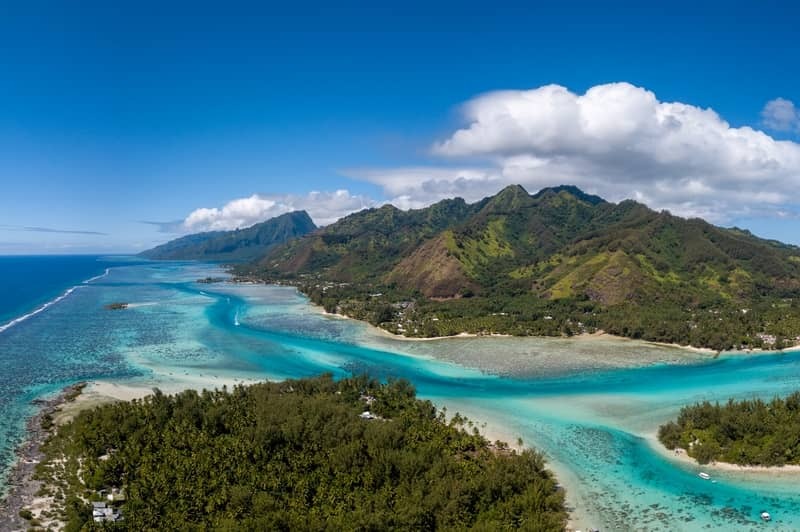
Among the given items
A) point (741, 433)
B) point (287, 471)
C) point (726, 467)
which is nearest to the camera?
point (287, 471)

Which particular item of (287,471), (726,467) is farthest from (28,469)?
(726,467)

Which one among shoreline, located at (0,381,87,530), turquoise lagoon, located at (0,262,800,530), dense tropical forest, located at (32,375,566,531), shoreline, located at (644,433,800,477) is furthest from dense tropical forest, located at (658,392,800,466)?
shoreline, located at (0,381,87,530)

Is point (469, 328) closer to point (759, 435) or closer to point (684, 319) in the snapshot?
point (684, 319)

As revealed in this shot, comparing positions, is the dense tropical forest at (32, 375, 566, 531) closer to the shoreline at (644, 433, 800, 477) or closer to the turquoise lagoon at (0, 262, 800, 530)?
the turquoise lagoon at (0, 262, 800, 530)

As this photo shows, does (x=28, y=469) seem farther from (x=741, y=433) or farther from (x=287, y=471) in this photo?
Answer: (x=741, y=433)

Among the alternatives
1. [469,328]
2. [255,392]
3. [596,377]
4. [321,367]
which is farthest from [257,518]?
[469,328]

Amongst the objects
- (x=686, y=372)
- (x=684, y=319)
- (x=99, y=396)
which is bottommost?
(x=99, y=396)
